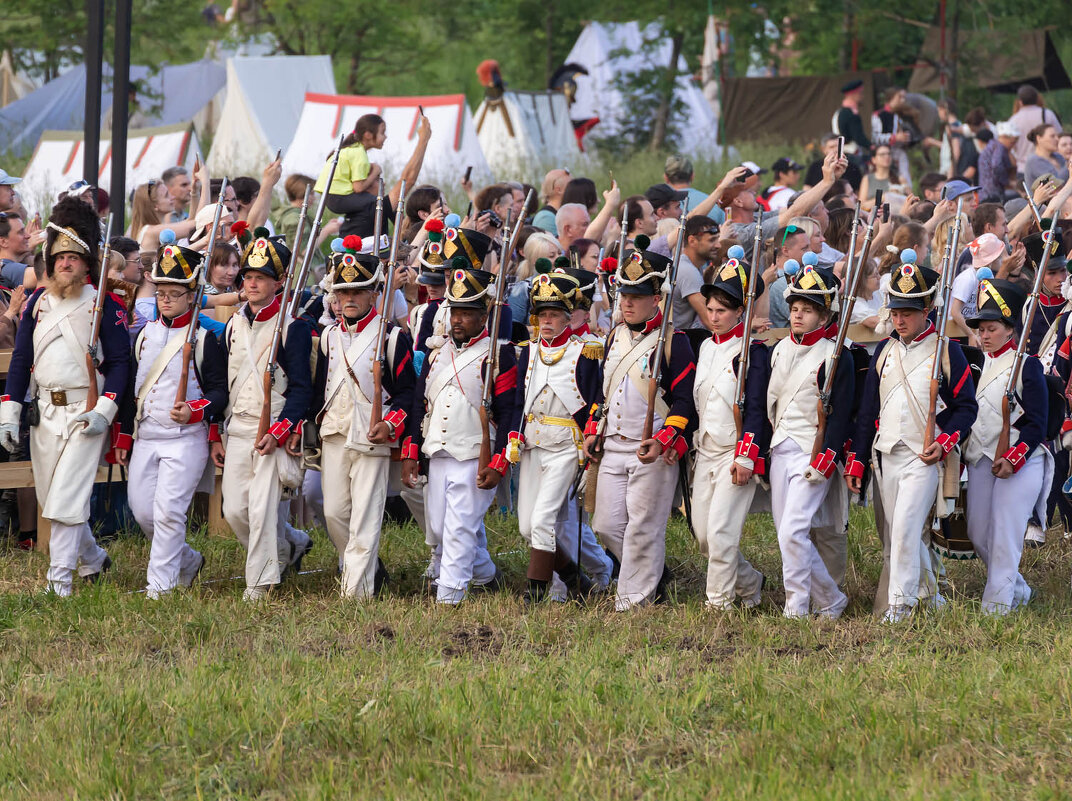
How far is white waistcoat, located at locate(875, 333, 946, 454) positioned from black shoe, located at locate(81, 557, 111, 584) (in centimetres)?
443

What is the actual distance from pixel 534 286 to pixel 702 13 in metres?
21.4

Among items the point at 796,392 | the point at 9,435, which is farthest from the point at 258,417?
the point at 796,392

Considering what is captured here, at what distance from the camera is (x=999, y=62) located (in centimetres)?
2650

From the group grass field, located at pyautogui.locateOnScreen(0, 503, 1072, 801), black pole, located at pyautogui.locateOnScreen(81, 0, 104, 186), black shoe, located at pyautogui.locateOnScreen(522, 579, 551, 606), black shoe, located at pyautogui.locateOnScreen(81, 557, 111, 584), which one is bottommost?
black shoe, located at pyautogui.locateOnScreen(81, 557, 111, 584)

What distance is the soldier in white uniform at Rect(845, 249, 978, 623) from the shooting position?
7980 mm

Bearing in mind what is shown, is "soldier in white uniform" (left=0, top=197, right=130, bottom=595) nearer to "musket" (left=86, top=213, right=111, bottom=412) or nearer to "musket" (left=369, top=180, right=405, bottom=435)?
"musket" (left=86, top=213, right=111, bottom=412)

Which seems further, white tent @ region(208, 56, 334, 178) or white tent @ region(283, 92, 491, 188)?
white tent @ region(208, 56, 334, 178)

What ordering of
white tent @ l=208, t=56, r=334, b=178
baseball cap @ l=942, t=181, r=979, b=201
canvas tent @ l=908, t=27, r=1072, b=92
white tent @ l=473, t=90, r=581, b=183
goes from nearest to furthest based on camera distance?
baseball cap @ l=942, t=181, r=979, b=201, white tent @ l=473, t=90, r=581, b=183, white tent @ l=208, t=56, r=334, b=178, canvas tent @ l=908, t=27, r=1072, b=92

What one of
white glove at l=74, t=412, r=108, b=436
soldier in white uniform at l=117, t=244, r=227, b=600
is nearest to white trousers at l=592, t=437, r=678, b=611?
soldier in white uniform at l=117, t=244, r=227, b=600

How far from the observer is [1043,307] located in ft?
33.9

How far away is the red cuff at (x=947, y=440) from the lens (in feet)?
26.0

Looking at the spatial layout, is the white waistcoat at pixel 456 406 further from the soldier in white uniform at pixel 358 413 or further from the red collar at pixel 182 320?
the red collar at pixel 182 320

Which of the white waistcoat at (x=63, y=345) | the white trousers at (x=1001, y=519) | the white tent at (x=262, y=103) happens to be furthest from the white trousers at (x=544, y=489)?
the white tent at (x=262, y=103)

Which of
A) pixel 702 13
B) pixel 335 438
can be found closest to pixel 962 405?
pixel 335 438
